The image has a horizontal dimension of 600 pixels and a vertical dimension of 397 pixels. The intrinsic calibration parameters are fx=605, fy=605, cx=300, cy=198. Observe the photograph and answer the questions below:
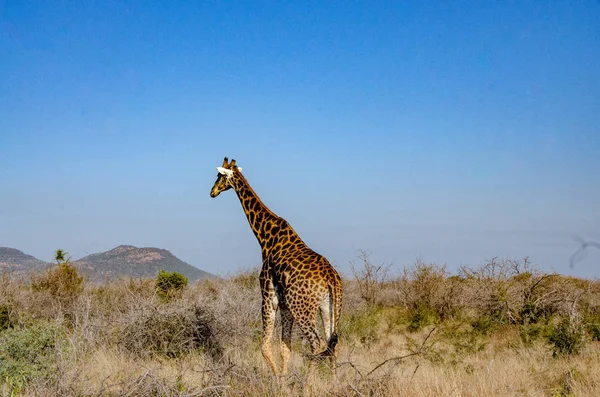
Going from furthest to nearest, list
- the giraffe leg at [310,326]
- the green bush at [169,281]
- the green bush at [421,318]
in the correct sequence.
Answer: the green bush at [169,281], the green bush at [421,318], the giraffe leg at [310,326]

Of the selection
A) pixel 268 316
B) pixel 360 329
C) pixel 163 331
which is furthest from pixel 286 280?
pixel 360 329

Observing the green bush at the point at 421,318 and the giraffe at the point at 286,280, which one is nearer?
the giraffe at the point at 286,280

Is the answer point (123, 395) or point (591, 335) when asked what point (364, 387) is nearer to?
point (123, 395)

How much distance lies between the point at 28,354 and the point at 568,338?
28.2 ft

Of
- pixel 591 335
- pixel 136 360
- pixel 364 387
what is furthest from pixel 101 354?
pixel 591 335

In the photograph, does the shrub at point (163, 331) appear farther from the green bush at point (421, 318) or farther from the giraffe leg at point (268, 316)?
the green bush at point (421, 318)

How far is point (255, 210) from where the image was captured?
29.7 feet

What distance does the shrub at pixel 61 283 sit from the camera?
16.3 metres

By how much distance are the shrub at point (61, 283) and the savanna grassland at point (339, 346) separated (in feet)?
0.12

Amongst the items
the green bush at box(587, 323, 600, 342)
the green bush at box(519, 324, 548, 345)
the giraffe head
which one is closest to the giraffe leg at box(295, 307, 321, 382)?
the giraffe head

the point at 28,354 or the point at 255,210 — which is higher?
the point at 255,210

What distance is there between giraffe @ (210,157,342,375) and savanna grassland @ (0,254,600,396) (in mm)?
434

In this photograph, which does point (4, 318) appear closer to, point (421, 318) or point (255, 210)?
point (255, 210)

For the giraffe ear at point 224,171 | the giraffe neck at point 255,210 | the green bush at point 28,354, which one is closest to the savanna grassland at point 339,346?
the green bush at point 28,354
